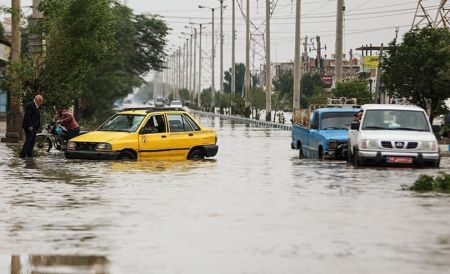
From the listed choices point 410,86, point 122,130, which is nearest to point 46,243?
point 122,130

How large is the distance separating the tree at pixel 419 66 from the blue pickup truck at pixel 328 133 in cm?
1432

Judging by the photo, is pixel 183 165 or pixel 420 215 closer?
pixel 420 215

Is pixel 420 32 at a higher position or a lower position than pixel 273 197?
higher

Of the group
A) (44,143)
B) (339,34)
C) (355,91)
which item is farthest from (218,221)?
(339,34)

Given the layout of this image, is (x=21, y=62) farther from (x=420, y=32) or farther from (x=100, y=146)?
(x=420, y=32)

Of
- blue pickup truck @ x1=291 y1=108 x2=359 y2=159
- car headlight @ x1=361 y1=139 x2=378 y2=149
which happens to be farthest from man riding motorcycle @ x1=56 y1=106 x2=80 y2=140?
car headlight @ x1=361 y1=139 x2=378 y2=149

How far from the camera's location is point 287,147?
3975 centimetres

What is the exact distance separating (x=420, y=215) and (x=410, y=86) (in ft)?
104

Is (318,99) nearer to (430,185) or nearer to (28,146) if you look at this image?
(28,146)

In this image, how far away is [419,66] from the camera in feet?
151

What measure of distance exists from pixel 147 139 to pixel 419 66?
20795mm

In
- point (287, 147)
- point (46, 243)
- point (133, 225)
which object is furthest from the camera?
point (287, 147)

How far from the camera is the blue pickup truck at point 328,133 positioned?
2947cm

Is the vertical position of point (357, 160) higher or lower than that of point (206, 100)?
lower
